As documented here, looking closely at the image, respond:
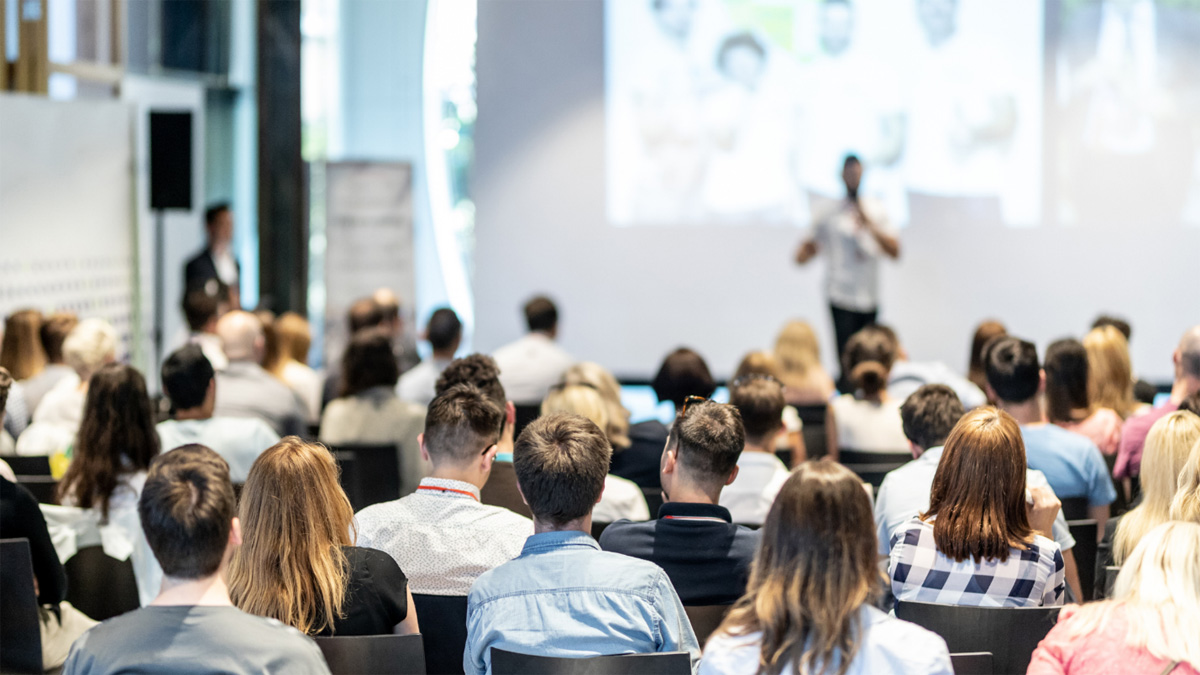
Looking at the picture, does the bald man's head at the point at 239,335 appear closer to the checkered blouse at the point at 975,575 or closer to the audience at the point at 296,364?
the audience at the point at 296,364

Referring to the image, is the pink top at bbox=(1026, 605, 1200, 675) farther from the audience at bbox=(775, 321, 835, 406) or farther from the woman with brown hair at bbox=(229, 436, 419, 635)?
the audience at bbox=(775, 321, 835, 406)

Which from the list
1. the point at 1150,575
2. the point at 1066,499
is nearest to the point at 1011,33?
the point at 1066,499

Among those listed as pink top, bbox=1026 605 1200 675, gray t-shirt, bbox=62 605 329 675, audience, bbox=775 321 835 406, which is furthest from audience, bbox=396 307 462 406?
pink top, bbox=1026 605 1200 675

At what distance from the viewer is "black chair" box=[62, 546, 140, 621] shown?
3309 millimetres

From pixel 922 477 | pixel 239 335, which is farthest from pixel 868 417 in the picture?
pixel 239 335

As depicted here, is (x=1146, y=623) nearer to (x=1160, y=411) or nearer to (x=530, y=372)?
(x=1160, y=411)

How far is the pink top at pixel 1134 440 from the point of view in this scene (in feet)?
12.3

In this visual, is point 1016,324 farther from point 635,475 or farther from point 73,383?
point 73,383

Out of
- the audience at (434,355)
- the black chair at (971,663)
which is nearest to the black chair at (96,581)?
the audience at (434,355)

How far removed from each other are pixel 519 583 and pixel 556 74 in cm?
718

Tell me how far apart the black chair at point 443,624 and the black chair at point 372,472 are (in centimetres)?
165

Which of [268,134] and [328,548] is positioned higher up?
[268,134]

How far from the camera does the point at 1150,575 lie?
6.24 ft

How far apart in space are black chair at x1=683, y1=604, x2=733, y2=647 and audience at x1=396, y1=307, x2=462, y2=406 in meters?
3.06
